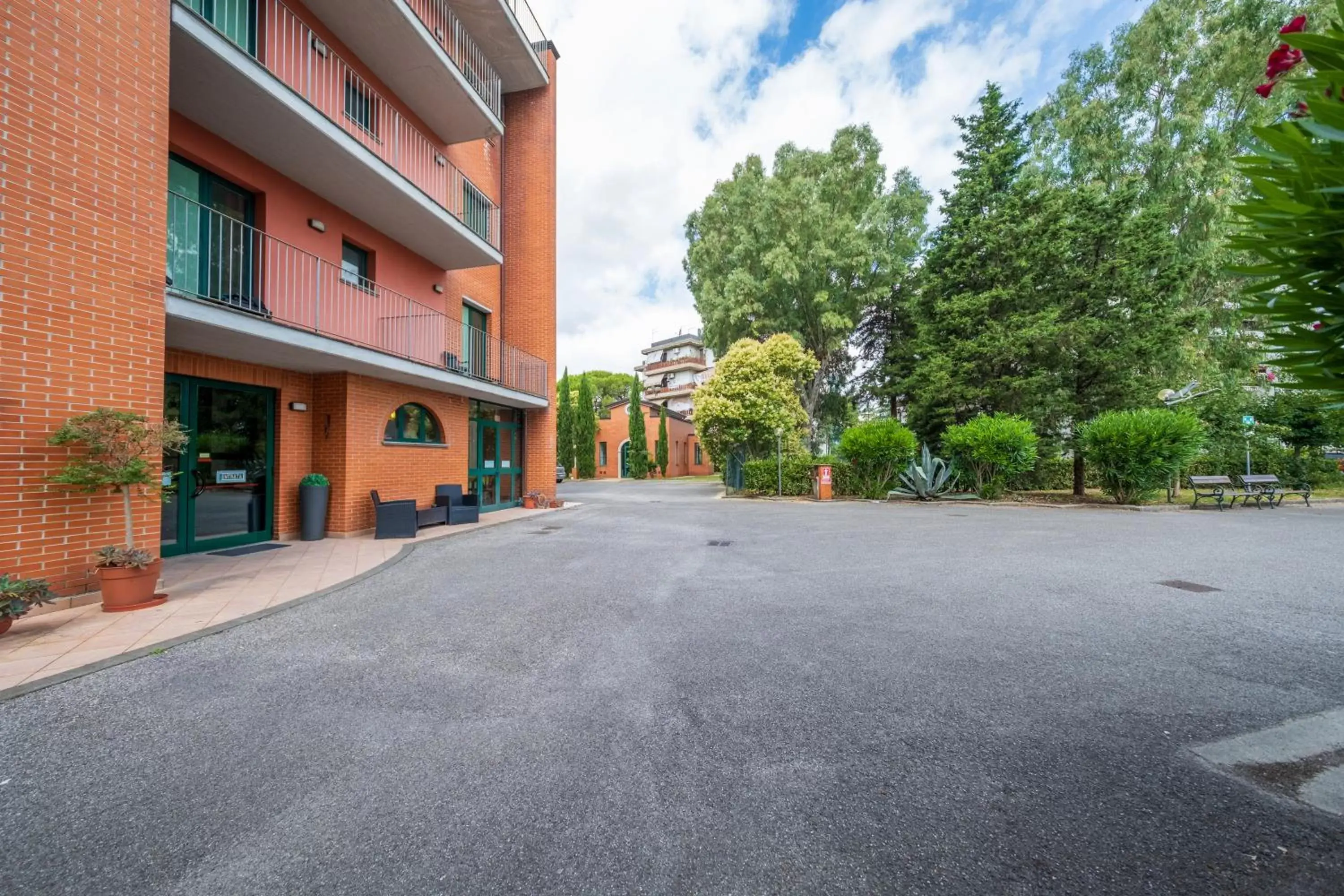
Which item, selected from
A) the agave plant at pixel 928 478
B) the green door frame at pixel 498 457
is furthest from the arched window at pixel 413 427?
the agave plant at pixel 928 478

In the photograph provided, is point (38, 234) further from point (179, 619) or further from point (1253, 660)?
point (1253, 660)

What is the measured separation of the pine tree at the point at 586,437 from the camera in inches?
1363

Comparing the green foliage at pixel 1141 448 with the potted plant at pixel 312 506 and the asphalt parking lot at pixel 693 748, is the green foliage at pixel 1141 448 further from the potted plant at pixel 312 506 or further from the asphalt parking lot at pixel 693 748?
the potted plant at pixel 312 506

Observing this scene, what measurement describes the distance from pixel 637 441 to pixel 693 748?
32.1m

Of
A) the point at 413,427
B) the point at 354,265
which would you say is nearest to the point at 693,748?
the point at 413,427

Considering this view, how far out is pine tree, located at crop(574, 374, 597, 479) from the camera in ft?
114

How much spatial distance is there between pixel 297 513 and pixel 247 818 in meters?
8.04

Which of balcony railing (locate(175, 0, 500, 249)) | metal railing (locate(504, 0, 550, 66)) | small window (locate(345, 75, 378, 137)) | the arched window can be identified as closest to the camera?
balcony railing (locate(175, 0, 500, 249))

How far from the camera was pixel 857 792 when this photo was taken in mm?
2170

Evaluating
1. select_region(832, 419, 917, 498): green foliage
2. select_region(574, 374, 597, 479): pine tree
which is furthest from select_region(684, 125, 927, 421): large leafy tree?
select_region(574, 374, 597, 479): pine tree

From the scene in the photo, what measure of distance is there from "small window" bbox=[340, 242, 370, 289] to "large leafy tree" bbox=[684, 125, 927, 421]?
1499 cm

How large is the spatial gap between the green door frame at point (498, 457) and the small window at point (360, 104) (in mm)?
6208

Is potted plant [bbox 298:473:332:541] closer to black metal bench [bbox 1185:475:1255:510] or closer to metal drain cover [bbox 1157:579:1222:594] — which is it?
metal drain cover [bbox 1157:579:1222:594]

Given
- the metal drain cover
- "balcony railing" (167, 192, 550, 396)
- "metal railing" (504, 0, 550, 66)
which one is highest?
"metal railing" (504, 0, 550, 66)
